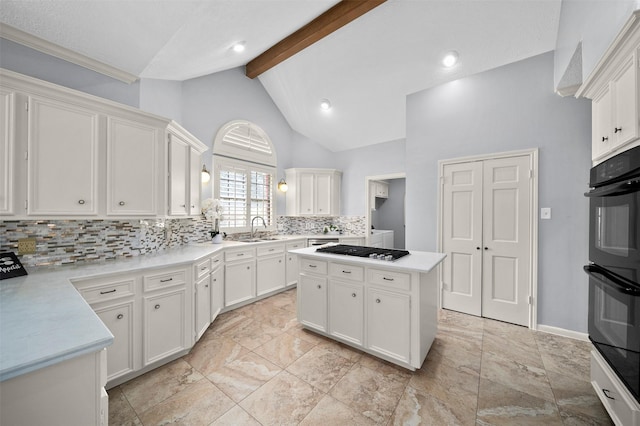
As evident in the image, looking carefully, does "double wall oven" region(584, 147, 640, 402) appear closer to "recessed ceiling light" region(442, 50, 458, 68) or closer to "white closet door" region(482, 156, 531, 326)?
"white closet door" region(482, 156, 531, 326)

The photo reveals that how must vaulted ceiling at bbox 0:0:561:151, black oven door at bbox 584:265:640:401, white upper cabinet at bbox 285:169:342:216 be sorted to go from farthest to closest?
white upper cabinet at bbox 285:169:342:216 → vaulted ceiling at bbox 0:0:561:151 → black oven door at bbox 584:265:640:401

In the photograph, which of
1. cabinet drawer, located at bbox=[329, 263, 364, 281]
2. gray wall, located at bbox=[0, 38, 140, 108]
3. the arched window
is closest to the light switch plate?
cabinet drawer, located at bbox=[329, 263, 364, 281]

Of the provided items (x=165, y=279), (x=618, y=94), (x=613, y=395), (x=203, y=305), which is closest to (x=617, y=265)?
(x=613, y=395)

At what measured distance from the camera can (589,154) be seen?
2660 millimetres

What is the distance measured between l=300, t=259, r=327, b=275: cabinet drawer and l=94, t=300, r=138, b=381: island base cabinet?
5.05 ft

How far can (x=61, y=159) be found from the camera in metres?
1.94

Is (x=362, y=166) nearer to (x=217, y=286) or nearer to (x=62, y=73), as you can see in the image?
(x=217, y=286)

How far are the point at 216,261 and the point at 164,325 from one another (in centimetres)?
98

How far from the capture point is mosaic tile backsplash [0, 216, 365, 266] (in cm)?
205

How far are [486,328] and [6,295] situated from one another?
4092mm

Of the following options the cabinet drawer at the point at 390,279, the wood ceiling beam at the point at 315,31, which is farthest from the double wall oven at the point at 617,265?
the wood ceiling beam at the point at 315,31

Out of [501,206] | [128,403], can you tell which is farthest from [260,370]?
[501,206]

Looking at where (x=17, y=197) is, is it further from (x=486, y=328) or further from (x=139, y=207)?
(x=486, y=328)

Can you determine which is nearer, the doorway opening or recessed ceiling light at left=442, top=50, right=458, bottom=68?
recessed ceiling light at left=442, top=50, right=458, bottom=68
